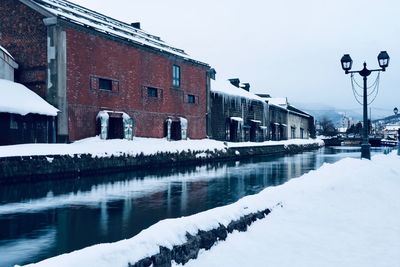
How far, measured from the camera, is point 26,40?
21.8 meters

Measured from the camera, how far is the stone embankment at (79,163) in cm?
1414

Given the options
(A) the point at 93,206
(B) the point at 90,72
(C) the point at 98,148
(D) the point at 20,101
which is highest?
(B) the point at 90,72

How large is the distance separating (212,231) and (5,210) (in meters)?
6.28

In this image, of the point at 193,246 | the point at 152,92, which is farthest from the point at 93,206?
the point at 152,92

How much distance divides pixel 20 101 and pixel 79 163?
4.64 meters

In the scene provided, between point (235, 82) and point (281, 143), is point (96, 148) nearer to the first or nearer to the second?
point (281, 143)

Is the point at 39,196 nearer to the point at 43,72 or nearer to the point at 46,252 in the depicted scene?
Answer: the point at 46,252

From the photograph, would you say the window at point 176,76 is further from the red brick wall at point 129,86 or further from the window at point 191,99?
the window at point 191,99

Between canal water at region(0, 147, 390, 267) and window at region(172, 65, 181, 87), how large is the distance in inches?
605

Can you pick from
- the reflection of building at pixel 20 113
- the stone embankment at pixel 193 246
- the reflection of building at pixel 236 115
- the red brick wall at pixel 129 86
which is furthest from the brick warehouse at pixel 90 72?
the stone embankment at pixel 193 246

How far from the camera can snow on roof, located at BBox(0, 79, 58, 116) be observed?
1733 centimetres

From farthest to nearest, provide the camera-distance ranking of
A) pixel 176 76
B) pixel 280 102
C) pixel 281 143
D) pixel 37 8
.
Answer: pixel 280 102, pixel 281 143, pixel 176 76, pixel 37 8

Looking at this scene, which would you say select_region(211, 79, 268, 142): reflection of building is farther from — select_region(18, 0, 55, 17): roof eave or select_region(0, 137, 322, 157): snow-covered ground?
select_region(18, 0, 55, 17): roof eave

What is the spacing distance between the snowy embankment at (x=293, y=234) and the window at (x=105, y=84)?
1726 cm
